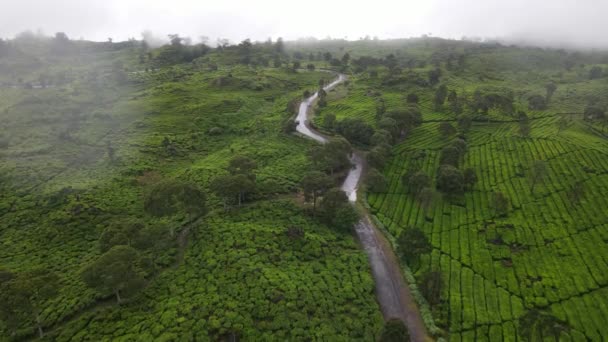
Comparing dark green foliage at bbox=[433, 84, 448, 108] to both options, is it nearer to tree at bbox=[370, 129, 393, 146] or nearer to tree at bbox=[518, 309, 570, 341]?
tree at bbox=[370, 129, 393, 146]

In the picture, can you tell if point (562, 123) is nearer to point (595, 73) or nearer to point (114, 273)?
point (595, 73)

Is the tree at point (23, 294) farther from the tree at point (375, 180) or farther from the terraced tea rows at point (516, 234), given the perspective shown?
the tree at point (375, 180)

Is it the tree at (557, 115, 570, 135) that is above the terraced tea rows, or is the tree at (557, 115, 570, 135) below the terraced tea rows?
Answer: above

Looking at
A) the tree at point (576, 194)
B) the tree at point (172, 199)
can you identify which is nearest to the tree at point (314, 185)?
the tree at point (172, 199)

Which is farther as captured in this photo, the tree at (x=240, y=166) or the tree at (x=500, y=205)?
the tree at (x=240, y=166)

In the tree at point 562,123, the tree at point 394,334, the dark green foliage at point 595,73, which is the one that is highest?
the dark green foliage at point 595,73

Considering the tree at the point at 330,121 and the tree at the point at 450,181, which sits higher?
the tree at the point at 330,121

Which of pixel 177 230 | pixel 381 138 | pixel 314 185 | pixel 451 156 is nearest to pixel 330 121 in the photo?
pixel 381 138

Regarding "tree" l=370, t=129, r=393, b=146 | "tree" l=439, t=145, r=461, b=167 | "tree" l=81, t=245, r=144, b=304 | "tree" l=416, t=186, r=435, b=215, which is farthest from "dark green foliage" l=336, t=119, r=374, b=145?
"tree" l=81, t=245, r=144, b=304
